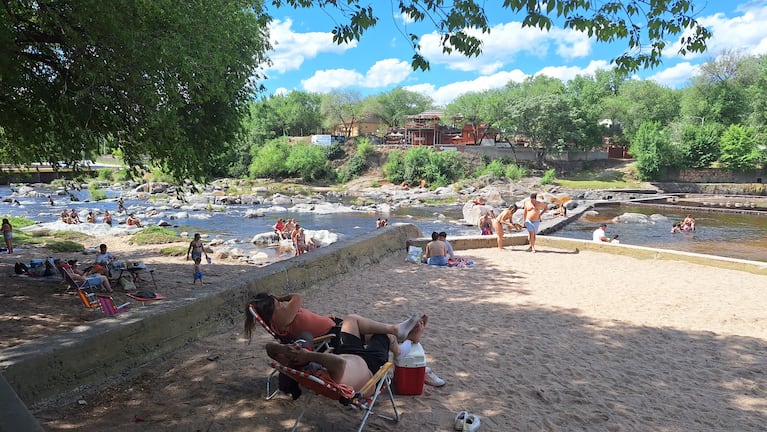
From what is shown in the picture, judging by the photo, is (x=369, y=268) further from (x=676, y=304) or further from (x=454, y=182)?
(x=454, y=182)

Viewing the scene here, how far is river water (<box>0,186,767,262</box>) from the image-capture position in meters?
20.7

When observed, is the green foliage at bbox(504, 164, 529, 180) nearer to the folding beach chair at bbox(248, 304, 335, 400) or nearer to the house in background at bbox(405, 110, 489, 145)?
the house in background at bbox(405, 110, 489, 145)

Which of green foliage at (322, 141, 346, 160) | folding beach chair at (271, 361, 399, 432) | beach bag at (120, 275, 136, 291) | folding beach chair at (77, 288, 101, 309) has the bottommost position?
beach bag at (120, 275, 136, 291)

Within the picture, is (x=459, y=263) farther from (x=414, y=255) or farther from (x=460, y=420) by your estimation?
(x=460, y=420)

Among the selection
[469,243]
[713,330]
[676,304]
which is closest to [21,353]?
[713,330]

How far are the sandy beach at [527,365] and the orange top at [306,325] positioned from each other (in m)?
0.52

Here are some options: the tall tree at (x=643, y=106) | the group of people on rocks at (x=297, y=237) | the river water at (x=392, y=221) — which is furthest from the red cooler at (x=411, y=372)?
the tall tree at (x=643, y=106)

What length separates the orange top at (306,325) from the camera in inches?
155

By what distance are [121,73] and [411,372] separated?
16.0 feet

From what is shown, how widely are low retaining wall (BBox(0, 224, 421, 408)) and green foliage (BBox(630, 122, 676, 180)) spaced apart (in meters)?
45.6

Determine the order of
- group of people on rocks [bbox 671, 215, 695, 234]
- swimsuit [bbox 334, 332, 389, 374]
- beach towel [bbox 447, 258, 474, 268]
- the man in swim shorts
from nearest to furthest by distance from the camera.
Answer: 1. swimsuit [bbox 334, 332, 389, 374]
2. beach towel [bbox 447, 258, 474, 268]
3. the man in swim shorts
4. group of people on rocks [bbox 671, 215, 695, 234]

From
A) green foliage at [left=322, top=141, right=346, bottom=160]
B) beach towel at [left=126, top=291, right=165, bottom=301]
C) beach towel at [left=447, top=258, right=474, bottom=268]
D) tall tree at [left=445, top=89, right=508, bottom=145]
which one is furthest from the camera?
green foliage at [left=322, top=141, right=346, bottom=160]

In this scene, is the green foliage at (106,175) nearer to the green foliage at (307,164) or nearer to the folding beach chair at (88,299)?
the green foliage at (307,164)

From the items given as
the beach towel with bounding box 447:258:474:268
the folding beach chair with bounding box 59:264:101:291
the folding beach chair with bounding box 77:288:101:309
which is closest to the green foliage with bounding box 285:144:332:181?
the beach towel with bounding box 447:258:474:268
